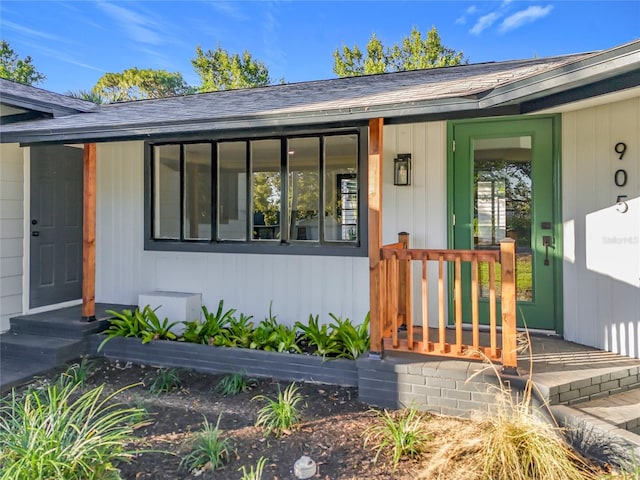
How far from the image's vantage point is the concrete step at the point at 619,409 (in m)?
2.59

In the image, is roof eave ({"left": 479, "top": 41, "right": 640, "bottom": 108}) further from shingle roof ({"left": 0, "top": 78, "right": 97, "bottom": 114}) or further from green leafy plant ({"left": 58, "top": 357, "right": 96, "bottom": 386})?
shingle roof ({"left": 0, "top": 78, "right": 97, "bottom": 114})

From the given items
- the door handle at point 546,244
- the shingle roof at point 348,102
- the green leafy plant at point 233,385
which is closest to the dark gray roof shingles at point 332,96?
the shingle roof at point 348,102

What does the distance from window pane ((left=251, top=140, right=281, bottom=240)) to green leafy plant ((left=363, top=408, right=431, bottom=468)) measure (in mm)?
2570

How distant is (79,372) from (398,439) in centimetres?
302

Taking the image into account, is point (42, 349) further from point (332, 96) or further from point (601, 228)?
point (601, 228)

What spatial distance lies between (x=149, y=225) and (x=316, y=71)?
19628 mm

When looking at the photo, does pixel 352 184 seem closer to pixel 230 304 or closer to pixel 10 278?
pixel 230 304

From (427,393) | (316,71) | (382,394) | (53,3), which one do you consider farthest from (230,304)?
(316,71)

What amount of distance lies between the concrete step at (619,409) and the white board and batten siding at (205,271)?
85.2 inches

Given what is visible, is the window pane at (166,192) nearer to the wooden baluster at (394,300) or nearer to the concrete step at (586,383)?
the wooden baluster at (394,300)

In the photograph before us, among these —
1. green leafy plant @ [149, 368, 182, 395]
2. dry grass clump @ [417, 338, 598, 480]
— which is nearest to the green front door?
dry grass clump @ [417, 338, 598, 480]

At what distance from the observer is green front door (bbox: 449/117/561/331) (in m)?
3.95

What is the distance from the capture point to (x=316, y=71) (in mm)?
22609

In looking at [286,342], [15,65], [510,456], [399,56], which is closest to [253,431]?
[286,342]
